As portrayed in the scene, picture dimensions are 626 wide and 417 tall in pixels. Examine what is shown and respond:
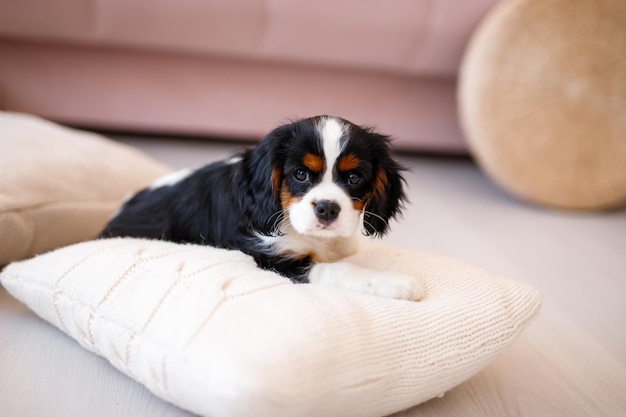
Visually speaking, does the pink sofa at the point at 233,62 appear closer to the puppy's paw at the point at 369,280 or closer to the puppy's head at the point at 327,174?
the puppy's head at the point at 327,174

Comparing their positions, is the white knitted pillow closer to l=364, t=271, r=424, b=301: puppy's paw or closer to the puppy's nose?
l=364, t=271, r=424, b=301: puppy's paw

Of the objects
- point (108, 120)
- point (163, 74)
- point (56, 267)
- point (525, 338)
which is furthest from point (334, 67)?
point (56, 267)

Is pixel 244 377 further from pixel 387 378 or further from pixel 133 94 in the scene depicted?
pixel 133 94

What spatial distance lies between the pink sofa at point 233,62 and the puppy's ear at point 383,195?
1.75 metres

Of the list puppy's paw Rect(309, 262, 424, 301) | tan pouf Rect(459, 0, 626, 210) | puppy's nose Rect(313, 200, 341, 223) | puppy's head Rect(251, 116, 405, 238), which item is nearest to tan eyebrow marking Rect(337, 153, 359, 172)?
puppy's head Rect(251, 116, 405, 238)

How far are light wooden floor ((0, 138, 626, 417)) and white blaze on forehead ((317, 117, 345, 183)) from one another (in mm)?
303

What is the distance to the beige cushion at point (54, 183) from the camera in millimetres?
1921

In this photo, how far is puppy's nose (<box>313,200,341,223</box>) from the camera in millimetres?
1537

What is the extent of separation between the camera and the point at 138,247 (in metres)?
1.64

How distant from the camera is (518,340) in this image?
76.7 inches

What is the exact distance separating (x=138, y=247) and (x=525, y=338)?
3.68 ft

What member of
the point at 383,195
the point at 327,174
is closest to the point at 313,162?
the point at 327,174

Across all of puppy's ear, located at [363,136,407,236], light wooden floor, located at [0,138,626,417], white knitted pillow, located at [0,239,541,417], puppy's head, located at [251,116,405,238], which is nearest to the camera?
white knitted pillow, located at [0,239,541,417]

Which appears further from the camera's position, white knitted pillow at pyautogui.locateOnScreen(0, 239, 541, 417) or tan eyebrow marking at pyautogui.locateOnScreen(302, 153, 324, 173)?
tan eyebrow marking at pyautogui.locateOnScreen(302, 153, 324, 173)
